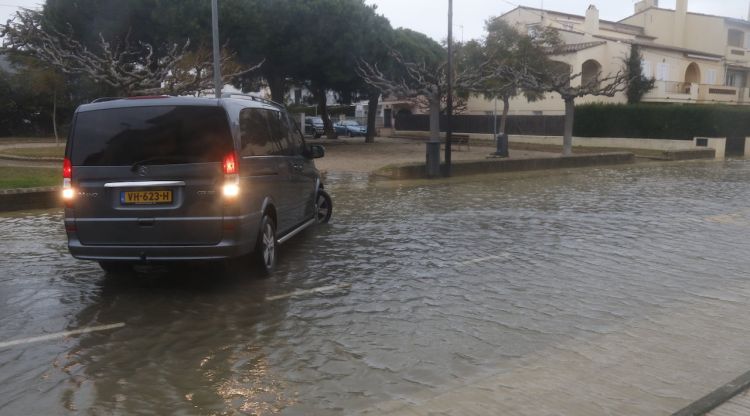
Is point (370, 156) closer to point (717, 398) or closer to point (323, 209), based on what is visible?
point (323, 209)

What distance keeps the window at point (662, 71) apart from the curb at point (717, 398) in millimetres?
44828

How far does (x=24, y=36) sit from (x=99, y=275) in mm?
20374

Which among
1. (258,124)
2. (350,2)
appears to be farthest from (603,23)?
(258,124)

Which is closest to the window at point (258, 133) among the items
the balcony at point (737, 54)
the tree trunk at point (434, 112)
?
the tree trunk at point (434, 112)

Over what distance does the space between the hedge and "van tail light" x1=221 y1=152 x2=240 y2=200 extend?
32.9m

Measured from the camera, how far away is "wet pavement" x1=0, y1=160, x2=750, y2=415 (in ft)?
14.0

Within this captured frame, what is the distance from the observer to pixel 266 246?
23.8 ft

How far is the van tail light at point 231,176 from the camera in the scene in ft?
20.6

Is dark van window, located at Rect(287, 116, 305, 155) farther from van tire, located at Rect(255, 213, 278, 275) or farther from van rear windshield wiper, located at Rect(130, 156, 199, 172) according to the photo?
van rear windshield wiper, located at Rect(130, 156, 199, 172)

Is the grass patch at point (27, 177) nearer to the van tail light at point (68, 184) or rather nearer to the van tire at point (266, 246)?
the van tail light at point (68, 184)

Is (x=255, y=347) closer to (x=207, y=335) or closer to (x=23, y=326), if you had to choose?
(x=207, y=335)

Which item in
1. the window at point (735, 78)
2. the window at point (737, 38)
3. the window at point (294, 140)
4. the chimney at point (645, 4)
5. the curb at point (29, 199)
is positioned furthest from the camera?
the chimney at point (645, 4)

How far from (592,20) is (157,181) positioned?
47.9m

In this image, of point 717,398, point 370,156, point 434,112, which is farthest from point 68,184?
point 370,156
